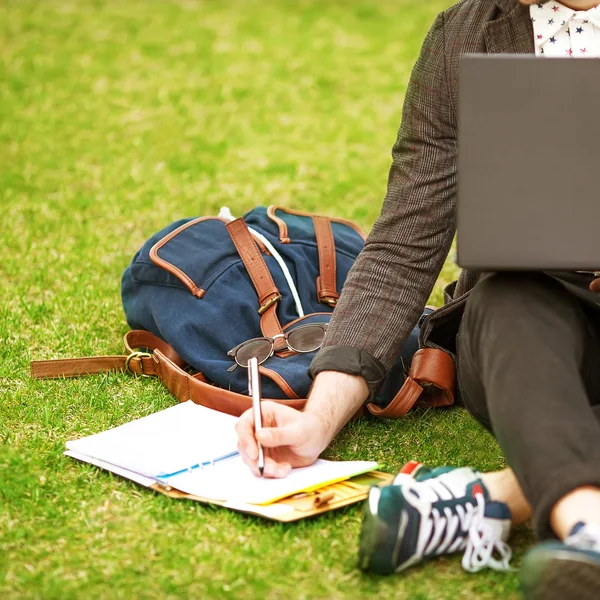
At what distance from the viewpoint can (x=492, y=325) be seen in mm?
1791

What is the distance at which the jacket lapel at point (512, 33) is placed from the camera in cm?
208

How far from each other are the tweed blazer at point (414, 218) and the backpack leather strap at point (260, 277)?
40 centimetres

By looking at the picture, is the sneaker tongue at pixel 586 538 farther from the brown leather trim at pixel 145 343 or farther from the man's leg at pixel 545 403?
the brown leather trim at pixel 145 343

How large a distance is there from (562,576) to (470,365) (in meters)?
0.53

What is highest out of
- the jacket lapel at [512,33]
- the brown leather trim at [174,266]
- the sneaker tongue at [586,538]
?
the jacket lapel at [512,33]

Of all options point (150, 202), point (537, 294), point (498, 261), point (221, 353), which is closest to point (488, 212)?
point (498, 261)

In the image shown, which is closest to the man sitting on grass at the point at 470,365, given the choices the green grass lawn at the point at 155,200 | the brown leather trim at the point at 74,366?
the green grass lawn at the point at 155,200

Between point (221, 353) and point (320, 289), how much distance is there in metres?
0.34

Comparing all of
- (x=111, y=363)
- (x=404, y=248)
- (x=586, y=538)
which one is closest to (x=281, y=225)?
(x=111, y=363)

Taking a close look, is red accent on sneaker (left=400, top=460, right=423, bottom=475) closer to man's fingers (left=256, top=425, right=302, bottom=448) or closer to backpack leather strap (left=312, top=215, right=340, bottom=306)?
man's fingers (left=256, top=425, right=302, bottom=448)

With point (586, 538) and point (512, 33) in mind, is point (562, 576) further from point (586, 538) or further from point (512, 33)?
point (512, 33)

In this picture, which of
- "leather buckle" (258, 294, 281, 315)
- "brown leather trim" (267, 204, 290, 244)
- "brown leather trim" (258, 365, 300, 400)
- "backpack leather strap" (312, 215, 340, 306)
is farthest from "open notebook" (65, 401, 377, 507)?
"brown leather trim" (267, 204, 290, 244)

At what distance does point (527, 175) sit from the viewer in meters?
1.65

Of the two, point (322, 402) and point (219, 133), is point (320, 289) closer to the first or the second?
point (322, 402)
